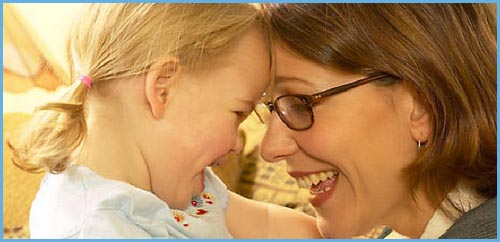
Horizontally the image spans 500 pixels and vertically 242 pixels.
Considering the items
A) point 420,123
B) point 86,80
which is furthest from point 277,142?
point 86,80

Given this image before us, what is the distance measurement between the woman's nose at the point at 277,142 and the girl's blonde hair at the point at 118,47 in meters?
0.17

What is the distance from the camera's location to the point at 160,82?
3.15ft

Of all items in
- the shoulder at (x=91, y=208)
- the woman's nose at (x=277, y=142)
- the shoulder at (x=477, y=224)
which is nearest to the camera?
the shoulder at (x=91, y=208)

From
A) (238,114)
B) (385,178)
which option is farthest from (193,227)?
(385,178)

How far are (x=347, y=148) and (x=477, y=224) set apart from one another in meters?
0.19

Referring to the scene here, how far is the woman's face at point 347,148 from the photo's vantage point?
41.5 inches

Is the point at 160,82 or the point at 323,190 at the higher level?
the point at 160,82

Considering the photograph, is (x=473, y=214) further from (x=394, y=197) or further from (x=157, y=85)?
(x=157, y=85)

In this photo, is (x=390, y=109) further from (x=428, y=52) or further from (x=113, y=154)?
(x=113, y=154)

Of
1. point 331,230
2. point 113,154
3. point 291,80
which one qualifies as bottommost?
point 331,230

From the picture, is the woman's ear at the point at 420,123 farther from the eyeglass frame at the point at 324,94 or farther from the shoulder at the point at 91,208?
the shoulder at the point at 91,208

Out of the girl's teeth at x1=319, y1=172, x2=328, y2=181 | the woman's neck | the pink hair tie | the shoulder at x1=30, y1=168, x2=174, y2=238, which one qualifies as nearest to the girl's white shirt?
the shoulder at x1=30, y1=168, x2=174, y2=238

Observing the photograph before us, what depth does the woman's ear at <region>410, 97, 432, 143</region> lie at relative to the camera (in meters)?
1.06

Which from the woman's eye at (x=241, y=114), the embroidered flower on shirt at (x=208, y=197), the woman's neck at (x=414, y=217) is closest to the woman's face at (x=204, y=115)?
the woman's eye at (x=241, y=114)
